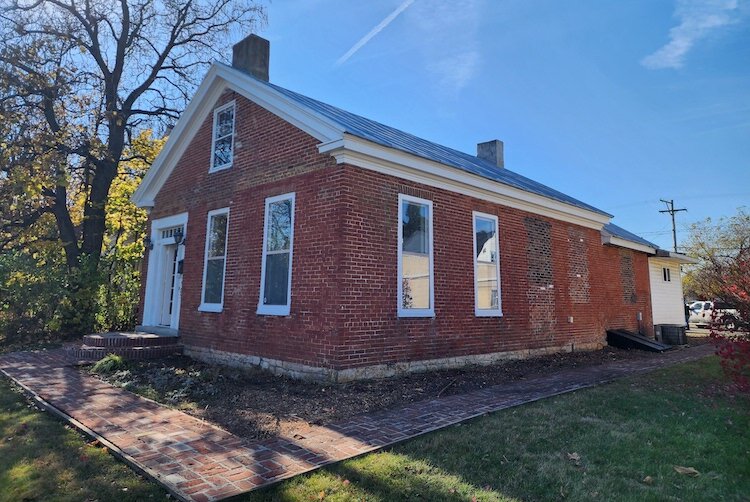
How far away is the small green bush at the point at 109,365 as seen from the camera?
889cm

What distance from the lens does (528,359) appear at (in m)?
11.3

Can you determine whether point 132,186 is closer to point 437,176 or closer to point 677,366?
point 437,176

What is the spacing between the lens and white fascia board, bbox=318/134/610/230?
800cm

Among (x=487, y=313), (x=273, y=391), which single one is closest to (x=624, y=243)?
(x=487, y=313)

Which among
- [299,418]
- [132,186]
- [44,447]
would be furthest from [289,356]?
[132,186]

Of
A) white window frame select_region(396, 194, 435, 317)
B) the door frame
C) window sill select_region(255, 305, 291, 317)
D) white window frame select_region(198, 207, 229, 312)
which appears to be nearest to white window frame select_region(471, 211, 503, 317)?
white window frame select_region(396, 194, 435, 317)

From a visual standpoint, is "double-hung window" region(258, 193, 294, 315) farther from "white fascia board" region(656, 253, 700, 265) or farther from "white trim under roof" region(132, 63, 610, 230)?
"white fascia board" region(656, 253, 700, 265)

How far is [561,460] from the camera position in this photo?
4379 millimetres

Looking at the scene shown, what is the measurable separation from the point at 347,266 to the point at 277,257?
6.35 feet

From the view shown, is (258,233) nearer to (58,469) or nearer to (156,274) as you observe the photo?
(156,274)

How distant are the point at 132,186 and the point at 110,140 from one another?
2.89 meters

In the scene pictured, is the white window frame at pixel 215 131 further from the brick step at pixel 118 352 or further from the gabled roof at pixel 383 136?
the brick step at pixel 118 352

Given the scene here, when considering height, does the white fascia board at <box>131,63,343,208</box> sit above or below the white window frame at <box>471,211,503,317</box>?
above

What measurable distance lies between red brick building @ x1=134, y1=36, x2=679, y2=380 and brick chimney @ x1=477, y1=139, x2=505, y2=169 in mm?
5759
